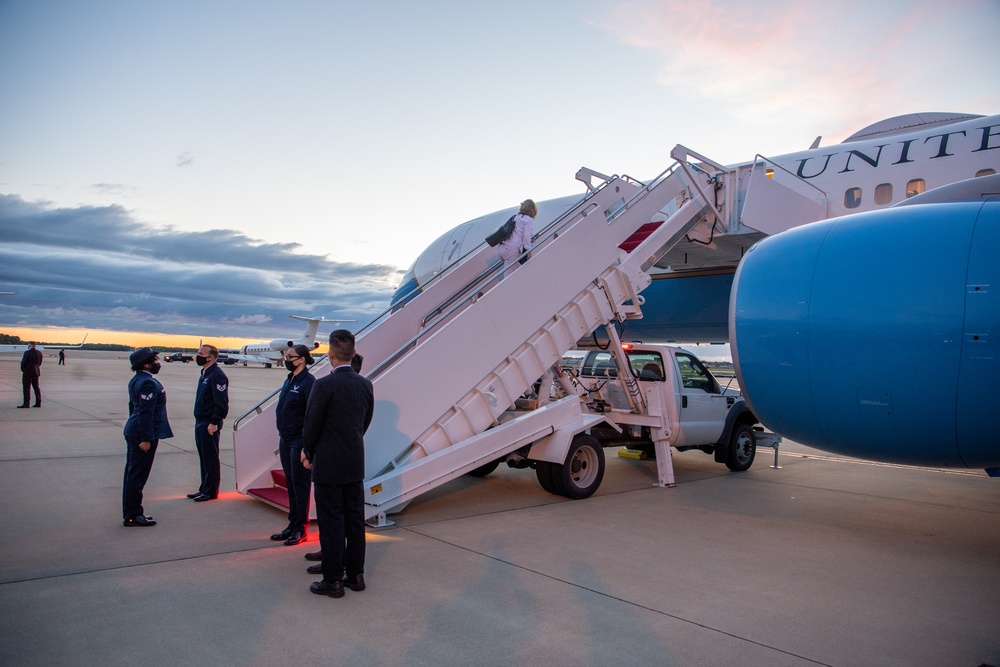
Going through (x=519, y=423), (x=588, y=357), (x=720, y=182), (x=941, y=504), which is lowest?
(x=941, y=504)

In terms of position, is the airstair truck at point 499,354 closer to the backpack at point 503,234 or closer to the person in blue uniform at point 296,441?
the backpack at point 503,234

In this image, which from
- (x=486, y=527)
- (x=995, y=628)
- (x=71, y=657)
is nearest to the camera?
(x=71, y=657)

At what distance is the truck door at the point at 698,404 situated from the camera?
32.1 feet

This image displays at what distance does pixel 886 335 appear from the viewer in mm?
5016

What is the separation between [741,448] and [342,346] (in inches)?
313

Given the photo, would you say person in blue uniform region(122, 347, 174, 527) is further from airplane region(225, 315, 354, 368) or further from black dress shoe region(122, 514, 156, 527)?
airplane region(225, 315, 354, 368)

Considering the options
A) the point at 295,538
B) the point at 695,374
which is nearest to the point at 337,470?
the point at 295,538

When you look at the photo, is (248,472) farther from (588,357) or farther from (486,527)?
(588,357)

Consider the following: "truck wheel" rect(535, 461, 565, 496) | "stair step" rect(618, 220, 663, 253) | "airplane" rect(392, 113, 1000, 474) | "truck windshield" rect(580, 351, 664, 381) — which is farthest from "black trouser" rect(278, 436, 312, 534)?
"stair step" rect(618, 220, 663, 253)

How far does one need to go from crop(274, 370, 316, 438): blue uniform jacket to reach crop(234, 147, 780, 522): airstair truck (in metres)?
0.74

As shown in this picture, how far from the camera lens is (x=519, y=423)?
739 cm

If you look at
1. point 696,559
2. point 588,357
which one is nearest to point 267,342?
point 588,357

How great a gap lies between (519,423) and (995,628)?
4.33 meters

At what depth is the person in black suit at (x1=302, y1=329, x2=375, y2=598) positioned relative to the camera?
4656mm
